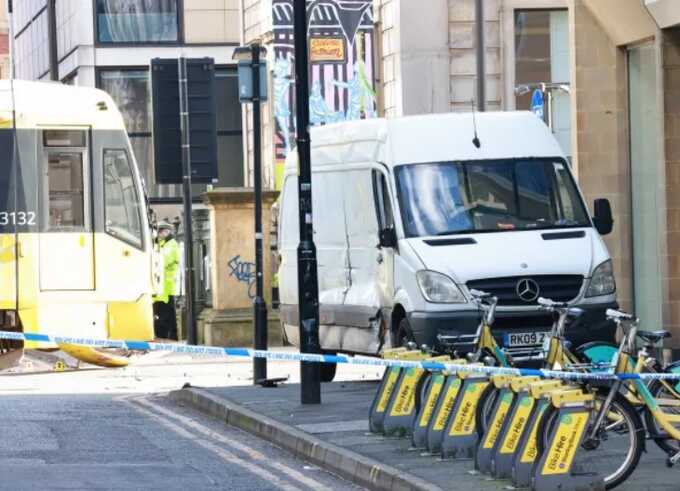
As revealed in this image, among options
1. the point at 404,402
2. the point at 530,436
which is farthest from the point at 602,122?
the point at 530,436

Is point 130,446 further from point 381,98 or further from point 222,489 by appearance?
point 381,98

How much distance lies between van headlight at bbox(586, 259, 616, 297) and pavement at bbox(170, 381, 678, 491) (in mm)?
2287

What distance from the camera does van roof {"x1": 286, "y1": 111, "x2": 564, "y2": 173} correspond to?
1869 centimetres

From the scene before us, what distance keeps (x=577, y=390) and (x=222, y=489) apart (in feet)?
8.19

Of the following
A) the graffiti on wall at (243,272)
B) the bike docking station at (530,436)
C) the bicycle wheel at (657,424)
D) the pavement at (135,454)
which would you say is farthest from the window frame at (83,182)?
the bike docking station at (530,436)

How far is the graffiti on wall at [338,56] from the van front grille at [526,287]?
14.0 meters

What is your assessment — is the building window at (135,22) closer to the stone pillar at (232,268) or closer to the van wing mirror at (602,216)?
the stone pillar at (232,268)

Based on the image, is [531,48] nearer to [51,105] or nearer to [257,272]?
[257,272]

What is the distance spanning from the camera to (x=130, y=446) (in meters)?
15.1

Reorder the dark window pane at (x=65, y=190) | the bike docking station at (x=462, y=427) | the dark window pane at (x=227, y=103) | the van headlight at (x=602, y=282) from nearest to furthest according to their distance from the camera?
the bike docking station at (x=462, y=427) < the van headlight at (x=602, y=282) < the dark window pane at (x=65, y=190) < the dark window pane at (x=227, y=103)

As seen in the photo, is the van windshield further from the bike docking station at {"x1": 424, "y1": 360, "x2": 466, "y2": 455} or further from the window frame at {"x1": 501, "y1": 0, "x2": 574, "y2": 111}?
the window frame at {"x1": 501, "y1": 0, "x2": 574, "y2": 111}

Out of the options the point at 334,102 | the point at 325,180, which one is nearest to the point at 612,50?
the point at 325,180

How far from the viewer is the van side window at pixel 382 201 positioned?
61.3 ft

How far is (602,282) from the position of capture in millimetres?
18031
